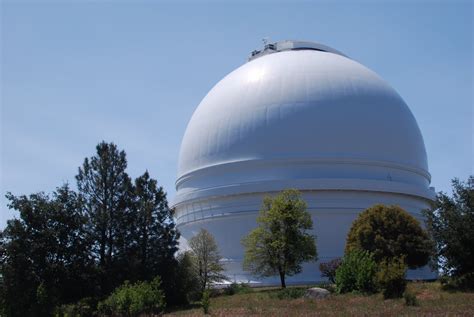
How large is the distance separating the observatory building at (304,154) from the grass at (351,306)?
37.1 feet

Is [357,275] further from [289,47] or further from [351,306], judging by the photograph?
[289,47]

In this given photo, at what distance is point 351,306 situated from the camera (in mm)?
24359

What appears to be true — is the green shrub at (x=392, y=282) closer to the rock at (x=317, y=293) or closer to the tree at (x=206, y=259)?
the rock at (x=317, y=293)

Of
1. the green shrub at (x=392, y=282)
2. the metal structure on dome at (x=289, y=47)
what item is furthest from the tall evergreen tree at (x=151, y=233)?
the metal structure on dome at (x=289, y=47)

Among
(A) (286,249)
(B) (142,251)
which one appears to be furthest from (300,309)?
(B) (142,251)

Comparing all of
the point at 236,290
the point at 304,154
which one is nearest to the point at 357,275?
the point at 236,290

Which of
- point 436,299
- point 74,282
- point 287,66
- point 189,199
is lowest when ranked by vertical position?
point 436,299

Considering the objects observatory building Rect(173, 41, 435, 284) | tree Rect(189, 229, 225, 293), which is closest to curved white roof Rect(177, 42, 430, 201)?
observatory building Rect(173, 41, 435, 284)

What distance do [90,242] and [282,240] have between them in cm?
1018

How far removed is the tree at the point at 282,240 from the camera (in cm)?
3412

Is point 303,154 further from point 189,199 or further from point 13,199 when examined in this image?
point 13,199

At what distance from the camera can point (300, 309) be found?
969 inches

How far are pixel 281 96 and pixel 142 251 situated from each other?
15779 millimetres

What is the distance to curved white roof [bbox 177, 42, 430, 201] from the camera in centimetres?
4266
